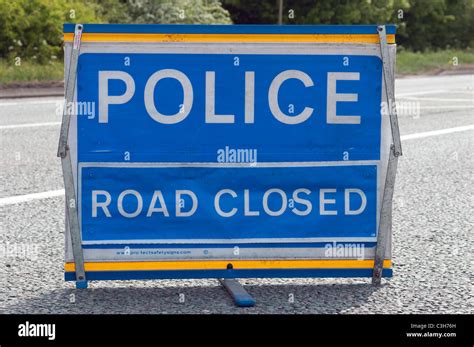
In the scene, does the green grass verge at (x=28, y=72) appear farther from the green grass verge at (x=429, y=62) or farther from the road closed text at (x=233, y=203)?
the road closed text at (x=233, y=203)

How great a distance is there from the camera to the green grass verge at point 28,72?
27219mm

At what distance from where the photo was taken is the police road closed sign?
529 centimetres

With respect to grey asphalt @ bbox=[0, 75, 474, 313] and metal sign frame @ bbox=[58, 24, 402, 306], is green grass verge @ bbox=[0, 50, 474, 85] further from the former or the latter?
metal sign frame @ bbox=[58, 24, 402, 306]

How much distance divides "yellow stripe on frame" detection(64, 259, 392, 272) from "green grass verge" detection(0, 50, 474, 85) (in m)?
21.9

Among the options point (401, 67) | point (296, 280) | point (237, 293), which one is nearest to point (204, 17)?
point (401, 67)

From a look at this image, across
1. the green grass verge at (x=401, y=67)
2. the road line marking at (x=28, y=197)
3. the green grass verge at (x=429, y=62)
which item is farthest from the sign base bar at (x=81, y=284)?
the green grass verge at (x=429, y=62)

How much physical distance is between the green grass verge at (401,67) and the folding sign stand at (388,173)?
2212 centimetres

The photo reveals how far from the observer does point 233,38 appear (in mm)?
5340

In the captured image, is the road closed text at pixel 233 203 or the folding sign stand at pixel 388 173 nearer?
the road closed text at pixel 233 203
